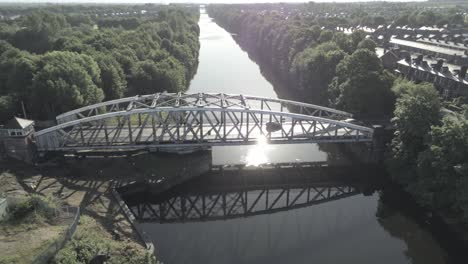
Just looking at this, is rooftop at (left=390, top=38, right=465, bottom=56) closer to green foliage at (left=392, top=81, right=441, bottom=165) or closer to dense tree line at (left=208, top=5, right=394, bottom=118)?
dense tree line at (left=208, top=5, right=394, bottom=118)

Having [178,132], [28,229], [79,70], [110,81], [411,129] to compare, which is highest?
[79,70]

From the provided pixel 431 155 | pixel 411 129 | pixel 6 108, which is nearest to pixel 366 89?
pixel 411 129

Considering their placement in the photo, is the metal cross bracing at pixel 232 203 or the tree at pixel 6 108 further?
the tree at pixel 6 108

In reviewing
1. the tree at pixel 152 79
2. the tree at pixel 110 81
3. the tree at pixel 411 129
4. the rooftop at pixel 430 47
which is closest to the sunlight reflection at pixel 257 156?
the tree at pixel 411 129

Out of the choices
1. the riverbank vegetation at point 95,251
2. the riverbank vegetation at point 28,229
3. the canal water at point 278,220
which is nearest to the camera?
the riverbank vegetation at point 28,229

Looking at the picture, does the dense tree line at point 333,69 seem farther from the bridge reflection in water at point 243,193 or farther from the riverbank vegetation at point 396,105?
the bridge reflection in water at point 243,193

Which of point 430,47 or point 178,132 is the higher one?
point 430,47

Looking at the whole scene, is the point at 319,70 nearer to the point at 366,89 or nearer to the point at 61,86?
the point at 366,89

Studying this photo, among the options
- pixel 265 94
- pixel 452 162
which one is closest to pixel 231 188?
pixel 452 162
